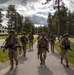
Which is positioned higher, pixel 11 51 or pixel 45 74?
pixel 11 51

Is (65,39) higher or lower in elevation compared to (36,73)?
higher

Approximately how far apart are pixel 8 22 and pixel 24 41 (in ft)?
363

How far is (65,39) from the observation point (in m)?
15.6

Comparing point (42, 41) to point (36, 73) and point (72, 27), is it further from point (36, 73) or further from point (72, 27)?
point (72, 27)

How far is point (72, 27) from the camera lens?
15588 cm

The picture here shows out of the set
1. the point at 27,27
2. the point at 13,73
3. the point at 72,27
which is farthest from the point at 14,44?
the point at 27,27

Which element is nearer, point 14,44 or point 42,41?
point 14,44

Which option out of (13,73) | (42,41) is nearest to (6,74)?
(13,73)

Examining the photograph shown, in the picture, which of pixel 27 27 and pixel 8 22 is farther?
pixel 27 27

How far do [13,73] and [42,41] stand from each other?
384 cm

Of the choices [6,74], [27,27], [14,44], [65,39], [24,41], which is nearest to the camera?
[6,74]

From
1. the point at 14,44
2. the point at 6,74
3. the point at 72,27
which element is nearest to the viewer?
the point at 6,74

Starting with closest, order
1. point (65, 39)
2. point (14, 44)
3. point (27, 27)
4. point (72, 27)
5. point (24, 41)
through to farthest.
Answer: point (14, 44) < point (65, 39) < point (24, 41) < point (72, 27) < point (27, 27)

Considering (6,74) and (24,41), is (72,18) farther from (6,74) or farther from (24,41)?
(6,74)
